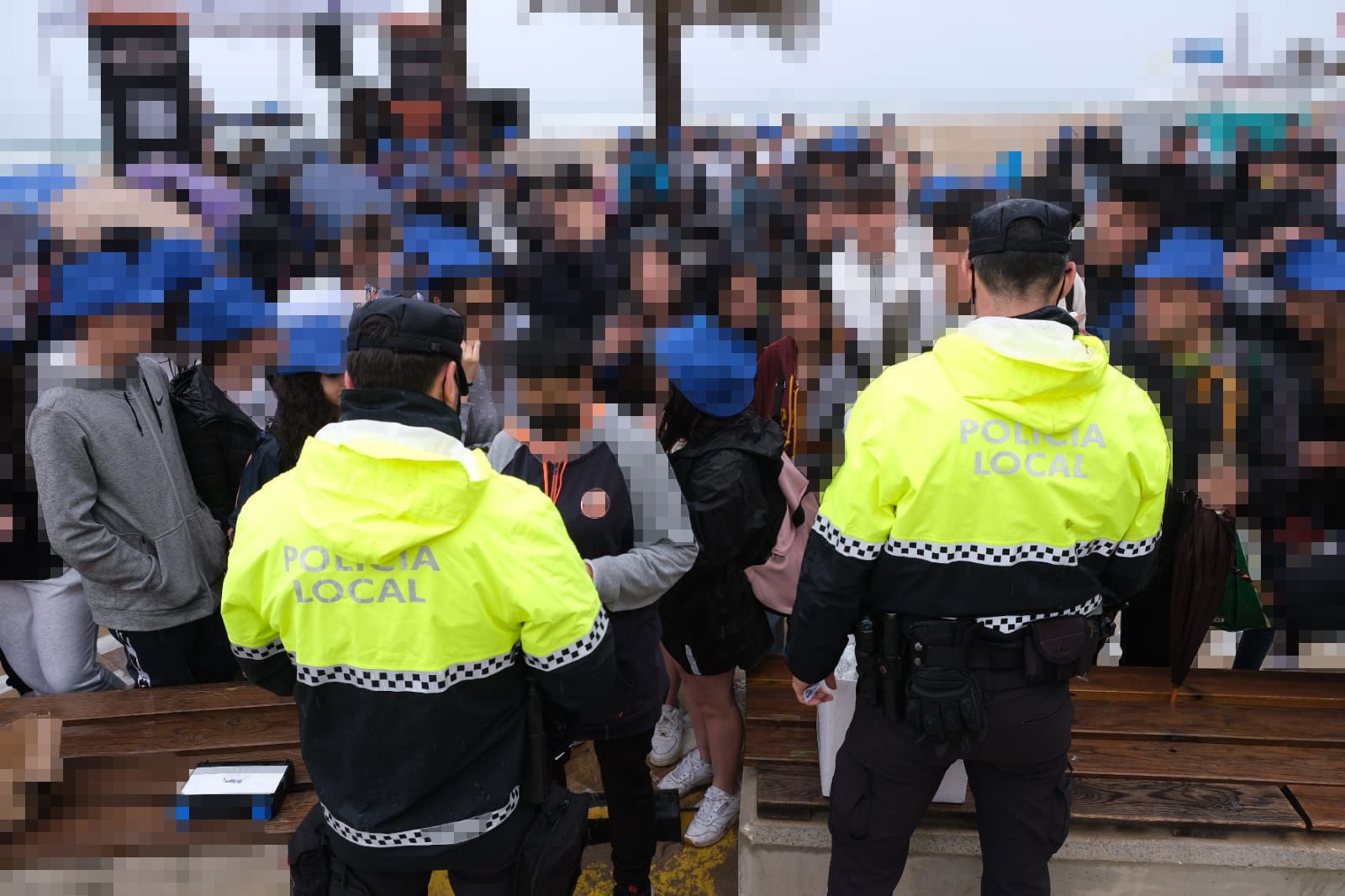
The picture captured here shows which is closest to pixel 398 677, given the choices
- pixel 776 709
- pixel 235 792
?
pixel 235 792

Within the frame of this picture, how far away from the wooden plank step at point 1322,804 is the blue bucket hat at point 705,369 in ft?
6.80

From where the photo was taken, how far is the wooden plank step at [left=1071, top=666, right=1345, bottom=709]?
2.96m

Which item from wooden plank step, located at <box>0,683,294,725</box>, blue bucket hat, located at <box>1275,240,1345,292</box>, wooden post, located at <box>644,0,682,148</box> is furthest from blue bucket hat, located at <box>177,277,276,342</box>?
blue bucket hat, located at <box>1275,240,1345,292</box>

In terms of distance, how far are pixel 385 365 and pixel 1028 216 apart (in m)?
1.48

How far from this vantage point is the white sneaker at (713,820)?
3020 mm

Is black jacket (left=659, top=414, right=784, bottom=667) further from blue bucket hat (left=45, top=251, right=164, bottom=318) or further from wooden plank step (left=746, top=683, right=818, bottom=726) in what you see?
blue bucket hat (left=45, top=251, right=164, bottom=318)

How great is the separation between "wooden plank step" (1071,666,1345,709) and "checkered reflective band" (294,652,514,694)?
2.28m

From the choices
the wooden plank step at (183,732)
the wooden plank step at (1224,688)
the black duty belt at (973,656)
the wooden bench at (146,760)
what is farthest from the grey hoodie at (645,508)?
the wooden plank step at (1224,688)

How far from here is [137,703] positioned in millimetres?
3018

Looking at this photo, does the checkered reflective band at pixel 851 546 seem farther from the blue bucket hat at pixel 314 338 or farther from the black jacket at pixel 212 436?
the black jacket at pixel 212 436

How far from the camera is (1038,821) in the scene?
2.08 metres

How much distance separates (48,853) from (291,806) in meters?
0.67

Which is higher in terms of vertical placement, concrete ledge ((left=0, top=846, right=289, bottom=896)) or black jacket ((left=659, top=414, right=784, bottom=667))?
black jacket ((left=659, top=414, right=784, bottom=667))

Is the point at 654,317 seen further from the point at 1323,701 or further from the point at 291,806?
the point at 1323,701
